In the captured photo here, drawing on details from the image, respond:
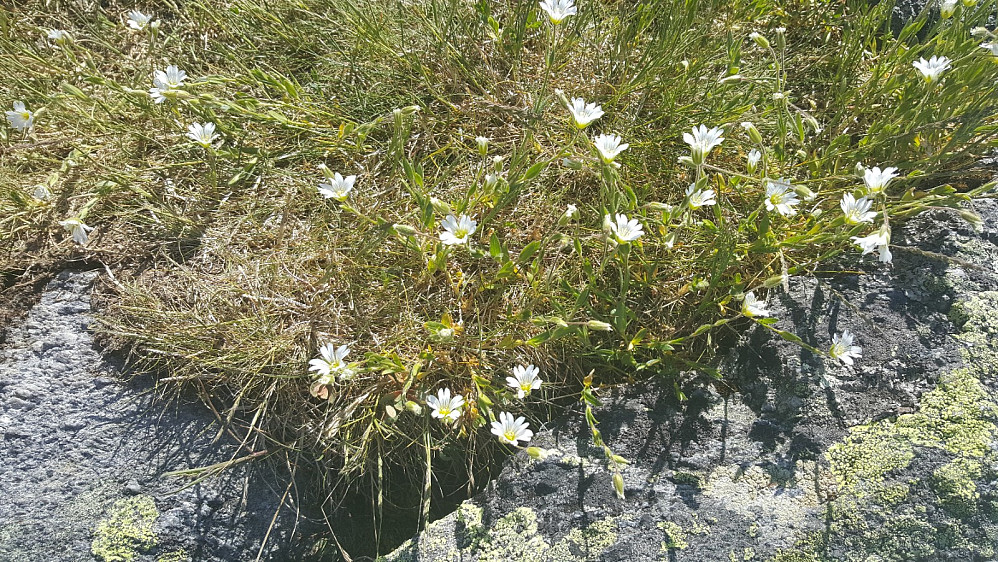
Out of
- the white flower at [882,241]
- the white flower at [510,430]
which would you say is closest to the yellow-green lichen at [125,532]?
the white flower at [510,430]

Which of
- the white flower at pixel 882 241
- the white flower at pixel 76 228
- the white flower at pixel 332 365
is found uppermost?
the white flower at pixel 882 241

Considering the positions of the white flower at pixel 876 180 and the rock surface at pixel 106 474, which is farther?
the rock surface at pixel 106 474

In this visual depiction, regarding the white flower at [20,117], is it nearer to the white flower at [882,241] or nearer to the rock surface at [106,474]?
the rock surface at [106,474]

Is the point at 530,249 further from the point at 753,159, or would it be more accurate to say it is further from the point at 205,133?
the point at 205,133

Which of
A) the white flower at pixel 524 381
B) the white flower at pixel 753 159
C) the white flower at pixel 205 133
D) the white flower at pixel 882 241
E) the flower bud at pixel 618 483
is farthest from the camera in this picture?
the white flower at pixel 205 133

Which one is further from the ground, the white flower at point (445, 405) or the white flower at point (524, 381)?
the white flower at point (524, 381)

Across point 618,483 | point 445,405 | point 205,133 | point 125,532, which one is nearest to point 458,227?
point 445,405

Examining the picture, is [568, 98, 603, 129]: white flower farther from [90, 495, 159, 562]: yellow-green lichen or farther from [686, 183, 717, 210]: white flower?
[90, 495, 159, 562]: yellow-green lichen
